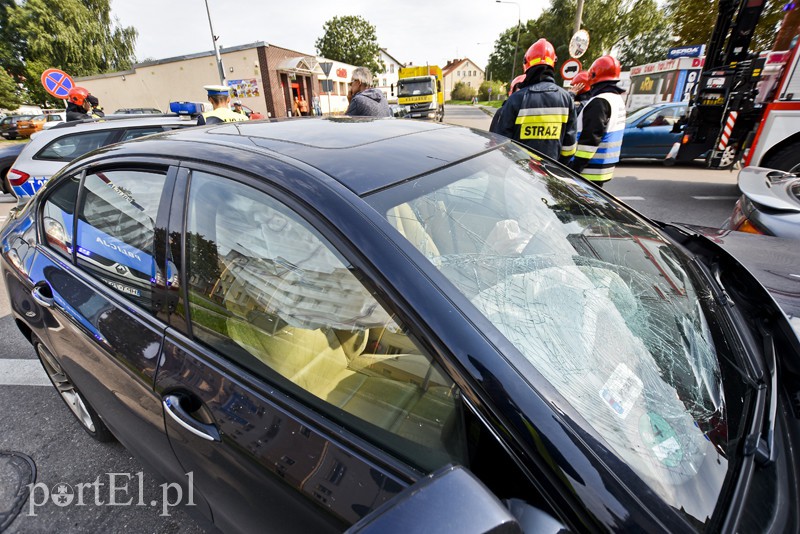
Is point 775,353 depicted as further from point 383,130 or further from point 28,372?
point 28,372

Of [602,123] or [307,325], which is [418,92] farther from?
[307,325]

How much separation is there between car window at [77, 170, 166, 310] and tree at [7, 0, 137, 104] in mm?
41156

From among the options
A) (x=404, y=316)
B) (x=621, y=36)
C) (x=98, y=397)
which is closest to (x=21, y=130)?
(x=98, y=397)

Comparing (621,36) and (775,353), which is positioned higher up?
(621,36)

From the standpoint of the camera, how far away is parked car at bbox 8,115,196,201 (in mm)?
4570

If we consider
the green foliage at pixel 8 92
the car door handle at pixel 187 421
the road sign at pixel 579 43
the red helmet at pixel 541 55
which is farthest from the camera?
the green foliage at pixel 8 92

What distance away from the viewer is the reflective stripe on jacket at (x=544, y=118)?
3596 mm

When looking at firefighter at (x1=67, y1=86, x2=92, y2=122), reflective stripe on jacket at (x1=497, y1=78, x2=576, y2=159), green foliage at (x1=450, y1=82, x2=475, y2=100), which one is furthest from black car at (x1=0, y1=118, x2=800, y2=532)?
green foliage at (x1=450, y1=82, x2=475, y2=100)

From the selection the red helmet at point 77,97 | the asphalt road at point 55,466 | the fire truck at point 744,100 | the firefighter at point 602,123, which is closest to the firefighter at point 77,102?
the red helmet at point 77,97

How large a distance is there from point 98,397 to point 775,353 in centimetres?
251

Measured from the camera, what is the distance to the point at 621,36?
33000 mm

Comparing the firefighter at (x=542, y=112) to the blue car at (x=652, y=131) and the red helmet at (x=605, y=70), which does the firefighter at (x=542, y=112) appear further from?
the blue car at (x=652, y=131)

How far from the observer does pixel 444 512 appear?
611mm

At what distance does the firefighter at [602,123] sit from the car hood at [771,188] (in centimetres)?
112
